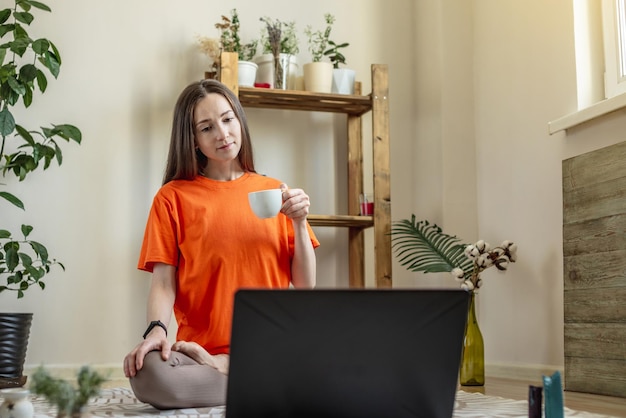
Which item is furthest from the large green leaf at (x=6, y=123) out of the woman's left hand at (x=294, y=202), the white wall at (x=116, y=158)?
the woman's left hand at (x=294, y=202)

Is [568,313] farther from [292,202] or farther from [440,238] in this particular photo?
[292,202]

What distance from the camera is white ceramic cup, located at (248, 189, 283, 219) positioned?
75.6 inches

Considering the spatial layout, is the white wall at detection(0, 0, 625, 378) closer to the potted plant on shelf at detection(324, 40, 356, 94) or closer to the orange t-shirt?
the potted plant on shelf at detection(324, 40, 356, 94)

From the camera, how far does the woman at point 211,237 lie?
86.4 inches

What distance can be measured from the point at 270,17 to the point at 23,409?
261 cm

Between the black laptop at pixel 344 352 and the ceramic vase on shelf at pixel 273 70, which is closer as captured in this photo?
the black laptop at pixel 344 352

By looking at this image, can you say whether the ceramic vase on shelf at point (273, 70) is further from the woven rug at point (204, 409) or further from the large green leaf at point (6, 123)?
the woven rug at point (204, 409)

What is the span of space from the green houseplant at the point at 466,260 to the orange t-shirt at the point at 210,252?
838 millimetres

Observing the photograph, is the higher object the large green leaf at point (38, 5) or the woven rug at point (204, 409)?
the large green leaf at point (38, 5)

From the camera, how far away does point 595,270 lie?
8.49 feet

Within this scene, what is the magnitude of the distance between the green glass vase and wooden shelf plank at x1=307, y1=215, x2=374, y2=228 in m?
Result: 0.64

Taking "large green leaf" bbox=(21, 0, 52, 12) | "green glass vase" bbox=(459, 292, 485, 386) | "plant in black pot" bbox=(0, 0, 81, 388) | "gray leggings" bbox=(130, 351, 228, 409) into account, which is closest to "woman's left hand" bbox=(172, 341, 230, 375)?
"gray leggings" bbox=(130, 351, 228, 409)

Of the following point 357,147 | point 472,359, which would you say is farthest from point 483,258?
point 357,147

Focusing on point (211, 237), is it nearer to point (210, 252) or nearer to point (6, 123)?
point (210, 252)
